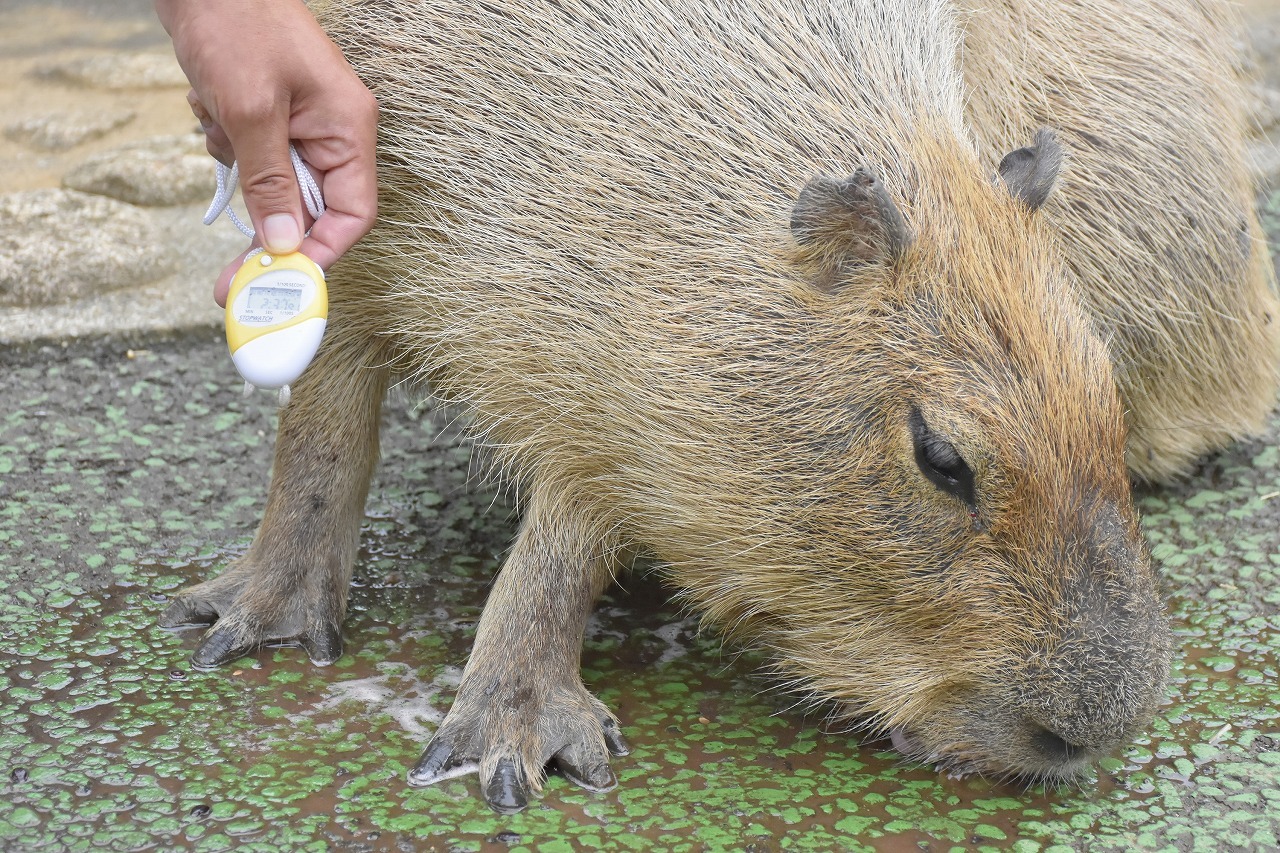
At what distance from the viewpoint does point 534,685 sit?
3266 mm

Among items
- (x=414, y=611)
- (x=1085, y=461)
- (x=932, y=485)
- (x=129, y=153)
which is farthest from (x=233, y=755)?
(x=129, y=153)

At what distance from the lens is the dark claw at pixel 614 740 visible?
3.28 meters

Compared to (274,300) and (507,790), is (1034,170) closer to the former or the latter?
(274,300)

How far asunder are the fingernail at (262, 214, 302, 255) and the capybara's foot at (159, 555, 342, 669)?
3.43 feet

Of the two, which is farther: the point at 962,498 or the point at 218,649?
the point at 218,649

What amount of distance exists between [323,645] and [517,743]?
719mm

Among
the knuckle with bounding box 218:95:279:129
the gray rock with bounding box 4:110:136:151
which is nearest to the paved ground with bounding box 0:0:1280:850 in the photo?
the knuckle with bounding box 218:95:279:129

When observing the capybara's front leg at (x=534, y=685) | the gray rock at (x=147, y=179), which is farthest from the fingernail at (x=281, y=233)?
the gray rock at (x=147, y=179)

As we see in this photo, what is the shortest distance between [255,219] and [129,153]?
145 inches

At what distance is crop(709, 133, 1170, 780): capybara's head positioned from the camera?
290cm

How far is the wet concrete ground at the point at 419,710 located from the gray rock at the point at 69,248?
0.91 meters

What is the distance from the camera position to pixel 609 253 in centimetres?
319

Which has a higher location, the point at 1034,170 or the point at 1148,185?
the point at 1034,170

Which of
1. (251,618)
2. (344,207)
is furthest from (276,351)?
(251,618)
